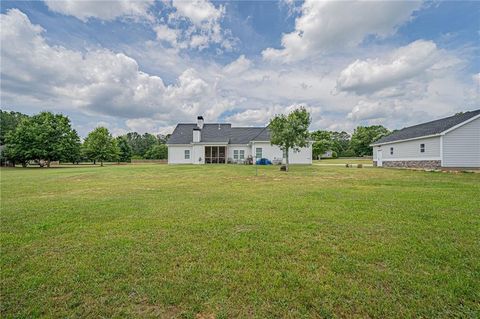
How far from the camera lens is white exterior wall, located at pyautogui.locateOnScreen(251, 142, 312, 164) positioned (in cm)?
2728

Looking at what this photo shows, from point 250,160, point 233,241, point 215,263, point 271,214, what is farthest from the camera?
point 250,160

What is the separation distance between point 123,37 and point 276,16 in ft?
36.1

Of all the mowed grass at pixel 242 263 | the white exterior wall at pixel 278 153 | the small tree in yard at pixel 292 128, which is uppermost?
the small tree in yard at pixel 292 128

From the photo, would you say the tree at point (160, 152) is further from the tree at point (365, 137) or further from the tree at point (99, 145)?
the tree at point (365, 137)

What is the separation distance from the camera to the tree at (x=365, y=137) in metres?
57.6

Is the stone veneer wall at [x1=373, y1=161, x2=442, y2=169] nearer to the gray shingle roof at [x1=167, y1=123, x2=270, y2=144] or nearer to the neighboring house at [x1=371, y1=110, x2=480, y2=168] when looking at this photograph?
the neighboring house at [x1=371, y1=110, x2=480, y2=168]

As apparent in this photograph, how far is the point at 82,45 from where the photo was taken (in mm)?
14234

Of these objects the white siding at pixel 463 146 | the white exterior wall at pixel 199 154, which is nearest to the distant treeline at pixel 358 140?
the white exterior wall at pixel 199 154

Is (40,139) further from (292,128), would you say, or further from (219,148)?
→ (292,128)

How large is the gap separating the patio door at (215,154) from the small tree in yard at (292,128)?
11875 millimetres

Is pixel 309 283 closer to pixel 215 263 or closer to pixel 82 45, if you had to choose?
pixel 215 263

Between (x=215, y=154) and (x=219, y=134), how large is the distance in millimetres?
3012

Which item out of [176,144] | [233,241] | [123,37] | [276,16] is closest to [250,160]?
[176,144]

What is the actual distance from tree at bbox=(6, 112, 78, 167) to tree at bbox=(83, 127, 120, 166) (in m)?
4.16
